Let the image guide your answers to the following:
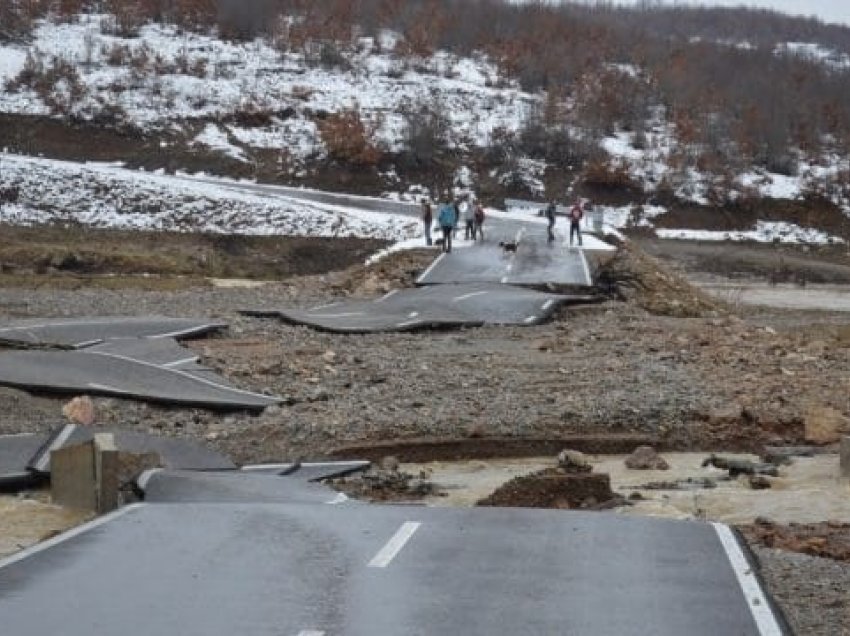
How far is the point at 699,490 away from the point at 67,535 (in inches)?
264

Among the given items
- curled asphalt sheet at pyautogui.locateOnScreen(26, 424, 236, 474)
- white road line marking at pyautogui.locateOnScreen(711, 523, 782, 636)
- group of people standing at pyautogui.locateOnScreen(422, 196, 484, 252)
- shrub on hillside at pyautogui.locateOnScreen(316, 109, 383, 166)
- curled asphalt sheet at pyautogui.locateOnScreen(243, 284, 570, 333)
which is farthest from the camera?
shrub on hillside at pyautogui.locateOnScreen(316, 109, 383, 166)

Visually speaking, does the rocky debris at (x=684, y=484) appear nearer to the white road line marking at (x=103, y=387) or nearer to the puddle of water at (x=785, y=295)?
the white road line marking at (x=103, y=387)

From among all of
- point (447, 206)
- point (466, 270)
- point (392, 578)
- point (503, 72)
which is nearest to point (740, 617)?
point (392, 578)

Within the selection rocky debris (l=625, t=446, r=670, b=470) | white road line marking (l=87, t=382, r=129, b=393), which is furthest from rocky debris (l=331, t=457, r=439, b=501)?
white road line marking (l=87, t=382, r=129, b=393)

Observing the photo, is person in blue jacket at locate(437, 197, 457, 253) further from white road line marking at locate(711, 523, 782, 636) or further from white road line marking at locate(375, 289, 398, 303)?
white road line marking at locate(711, 523, 782, 636)

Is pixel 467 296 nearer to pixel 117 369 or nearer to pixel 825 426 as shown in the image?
pixel 117 369

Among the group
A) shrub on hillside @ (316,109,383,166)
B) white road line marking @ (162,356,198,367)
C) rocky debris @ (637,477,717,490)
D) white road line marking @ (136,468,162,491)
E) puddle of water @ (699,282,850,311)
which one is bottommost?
puddle of water @ (699,282,850,311)

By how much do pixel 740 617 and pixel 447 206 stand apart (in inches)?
1299

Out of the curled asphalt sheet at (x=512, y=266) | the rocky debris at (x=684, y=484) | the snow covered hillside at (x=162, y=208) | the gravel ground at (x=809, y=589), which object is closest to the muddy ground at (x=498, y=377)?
the gravel ground at (x=809, y=589)

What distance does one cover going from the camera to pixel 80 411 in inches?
659

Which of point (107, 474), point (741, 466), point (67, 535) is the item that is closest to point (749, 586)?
point (67, 535)

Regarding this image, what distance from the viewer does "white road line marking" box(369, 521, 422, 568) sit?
941 cm

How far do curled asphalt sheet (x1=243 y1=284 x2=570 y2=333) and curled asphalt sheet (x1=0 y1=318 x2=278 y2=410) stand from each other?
14.0 ft

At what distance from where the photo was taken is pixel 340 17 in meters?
90.2
